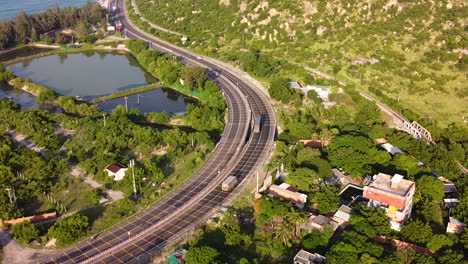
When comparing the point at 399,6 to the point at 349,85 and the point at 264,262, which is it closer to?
the point at 349,85

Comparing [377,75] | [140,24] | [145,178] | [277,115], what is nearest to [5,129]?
[145,178]

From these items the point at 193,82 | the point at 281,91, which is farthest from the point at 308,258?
the point at 193,82

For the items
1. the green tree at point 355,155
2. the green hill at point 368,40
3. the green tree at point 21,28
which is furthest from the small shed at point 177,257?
the green tree at point 21,28

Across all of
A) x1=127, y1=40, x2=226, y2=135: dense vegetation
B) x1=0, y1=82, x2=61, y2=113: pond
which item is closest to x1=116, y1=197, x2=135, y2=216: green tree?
x1=127, y1=40, x2=226, y2=135: dense vegetation

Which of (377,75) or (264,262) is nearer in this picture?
(264,262)

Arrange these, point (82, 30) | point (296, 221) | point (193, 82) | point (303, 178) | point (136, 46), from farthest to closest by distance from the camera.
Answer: point (82, 30) → point (136, 46) → point (193, 82) → point (303, 178) → point (296, 221)

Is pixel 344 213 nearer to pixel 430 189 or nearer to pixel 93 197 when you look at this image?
pixel 430 189

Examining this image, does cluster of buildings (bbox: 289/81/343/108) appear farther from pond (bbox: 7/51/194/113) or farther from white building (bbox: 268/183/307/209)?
white building (bbox: 268/183/307/209)
